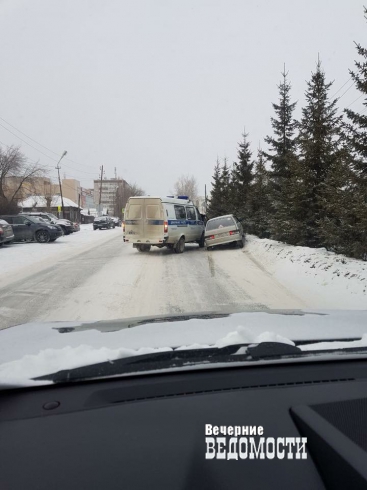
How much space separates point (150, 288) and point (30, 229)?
1588 centimetres

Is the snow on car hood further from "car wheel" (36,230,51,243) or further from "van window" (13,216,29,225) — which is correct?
"van window" (13,216,29,225)

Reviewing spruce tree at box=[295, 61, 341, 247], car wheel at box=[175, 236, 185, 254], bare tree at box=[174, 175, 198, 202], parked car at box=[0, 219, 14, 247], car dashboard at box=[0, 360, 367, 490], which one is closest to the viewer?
car dashboard at box=[0, 360, 367, 490]

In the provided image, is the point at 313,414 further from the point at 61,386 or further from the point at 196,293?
the point at 196,293

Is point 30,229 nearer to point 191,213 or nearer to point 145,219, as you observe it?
point 145,219

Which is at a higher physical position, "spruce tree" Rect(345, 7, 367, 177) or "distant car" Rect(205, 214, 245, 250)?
"spruce tree" Rect(345, 7, 367, 177)

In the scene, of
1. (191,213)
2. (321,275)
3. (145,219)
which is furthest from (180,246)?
(321,275)

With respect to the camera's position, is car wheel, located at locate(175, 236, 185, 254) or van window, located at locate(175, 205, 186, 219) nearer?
car wheel, located at locate(175, 236, 185, 254)

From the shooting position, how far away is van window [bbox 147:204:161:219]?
16.0 metres

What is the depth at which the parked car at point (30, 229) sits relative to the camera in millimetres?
22453

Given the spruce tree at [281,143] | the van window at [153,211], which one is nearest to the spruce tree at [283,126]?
the spruce tree at [281,143]

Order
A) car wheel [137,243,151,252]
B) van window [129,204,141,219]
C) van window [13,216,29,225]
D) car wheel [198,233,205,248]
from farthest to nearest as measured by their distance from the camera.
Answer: van window [13,216,29,225] < car wheel [198,233,205,248] < car wheel [137,243,151,252] < van window [129,204,141,219]

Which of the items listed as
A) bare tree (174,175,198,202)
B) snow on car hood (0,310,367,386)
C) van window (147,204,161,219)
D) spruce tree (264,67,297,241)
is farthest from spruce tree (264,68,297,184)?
bare tree (174,175,198,202)

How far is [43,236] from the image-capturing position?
74.4 ft

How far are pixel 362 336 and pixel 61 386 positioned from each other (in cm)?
184
